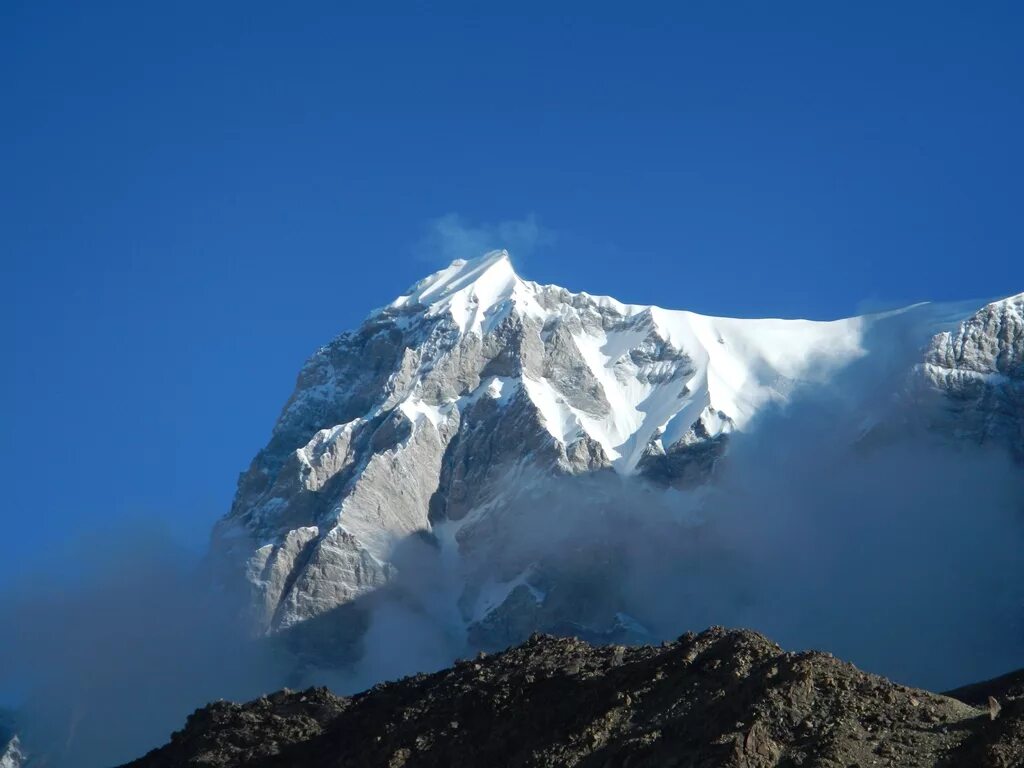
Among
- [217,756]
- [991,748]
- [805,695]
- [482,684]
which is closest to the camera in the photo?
[991,748]

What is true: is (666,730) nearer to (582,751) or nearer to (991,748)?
(582,751)

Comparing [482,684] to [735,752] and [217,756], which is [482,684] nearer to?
[217,756]

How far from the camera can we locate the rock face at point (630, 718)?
59.4 meters

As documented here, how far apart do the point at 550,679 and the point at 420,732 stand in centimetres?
579

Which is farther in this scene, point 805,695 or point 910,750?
point 805,695

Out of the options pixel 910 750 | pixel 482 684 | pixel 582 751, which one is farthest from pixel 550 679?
pixel 910 750

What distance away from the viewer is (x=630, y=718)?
67.2 m

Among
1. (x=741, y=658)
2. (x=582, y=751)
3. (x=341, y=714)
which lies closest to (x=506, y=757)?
(x=582, y=751)

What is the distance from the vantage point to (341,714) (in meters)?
85.6

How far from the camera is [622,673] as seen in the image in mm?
72125

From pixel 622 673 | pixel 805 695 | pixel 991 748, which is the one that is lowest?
pixel 991 748

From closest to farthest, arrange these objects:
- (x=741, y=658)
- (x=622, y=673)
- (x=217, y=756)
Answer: (x=741, y=658), (x=622, y=673), (x=217, y=756)

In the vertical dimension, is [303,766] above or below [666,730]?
above

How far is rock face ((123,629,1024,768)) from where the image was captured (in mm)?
59438
